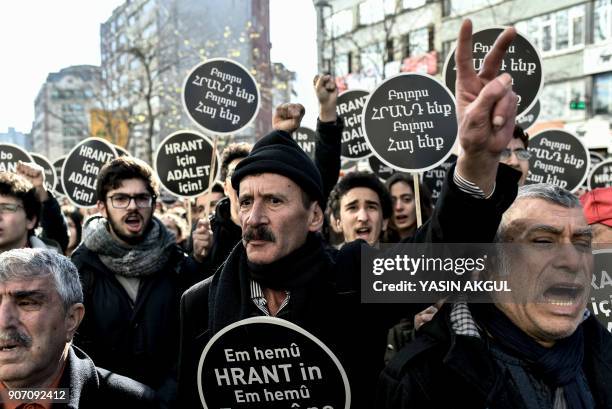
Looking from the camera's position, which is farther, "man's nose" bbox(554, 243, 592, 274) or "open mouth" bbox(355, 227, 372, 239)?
"open mouth" bbox(355, 227, 372, 239)

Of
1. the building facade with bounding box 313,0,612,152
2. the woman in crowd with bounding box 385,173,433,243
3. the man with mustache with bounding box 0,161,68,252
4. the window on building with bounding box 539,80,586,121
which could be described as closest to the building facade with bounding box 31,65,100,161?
the building facade with bounding box 313,0,612,152

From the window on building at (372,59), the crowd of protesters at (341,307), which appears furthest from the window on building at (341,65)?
the crowd of protesters at (341,307)

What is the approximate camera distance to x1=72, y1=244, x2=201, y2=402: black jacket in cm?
317

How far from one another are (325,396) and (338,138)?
6.69ft

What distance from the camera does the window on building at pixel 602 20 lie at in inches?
911

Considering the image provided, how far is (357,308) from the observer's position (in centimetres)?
213

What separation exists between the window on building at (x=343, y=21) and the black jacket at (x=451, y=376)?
33604 mm

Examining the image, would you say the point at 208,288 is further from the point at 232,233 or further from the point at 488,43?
the point at 488,43

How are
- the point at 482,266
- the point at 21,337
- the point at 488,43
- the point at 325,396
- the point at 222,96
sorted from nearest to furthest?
the point at 325,396
the point at 482,266
the point at 21,337
the point at 488,43
the point at 222,96

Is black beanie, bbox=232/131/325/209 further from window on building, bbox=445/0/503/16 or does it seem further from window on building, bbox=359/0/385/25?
window on building, bbox=359/0/385/25

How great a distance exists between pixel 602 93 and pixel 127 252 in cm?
2330

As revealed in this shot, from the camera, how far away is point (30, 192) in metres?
3.58

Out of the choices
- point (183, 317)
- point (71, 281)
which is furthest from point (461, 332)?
point (71, 281)

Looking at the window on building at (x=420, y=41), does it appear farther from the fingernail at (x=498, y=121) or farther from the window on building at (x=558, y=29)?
the fingernail at (x=498, y=121)
